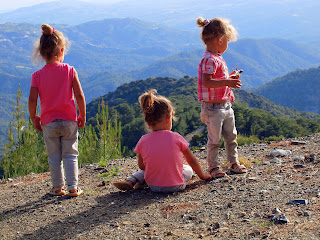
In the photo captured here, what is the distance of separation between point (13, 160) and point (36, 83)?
9.20 feet

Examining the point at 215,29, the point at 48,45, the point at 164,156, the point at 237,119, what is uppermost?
the point at 215,29

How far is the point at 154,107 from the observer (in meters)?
3.73

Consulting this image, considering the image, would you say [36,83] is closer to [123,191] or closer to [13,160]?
[123,191]

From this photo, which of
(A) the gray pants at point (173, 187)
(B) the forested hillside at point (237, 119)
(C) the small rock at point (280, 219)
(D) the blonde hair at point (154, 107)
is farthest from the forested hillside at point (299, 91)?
(C) the small rock at point (280, 219)

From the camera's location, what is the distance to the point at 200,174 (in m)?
4.15

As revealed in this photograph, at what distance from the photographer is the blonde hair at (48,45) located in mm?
4043

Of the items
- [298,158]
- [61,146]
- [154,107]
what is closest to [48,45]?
[61,146]

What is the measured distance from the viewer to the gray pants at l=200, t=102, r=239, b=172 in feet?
13.6

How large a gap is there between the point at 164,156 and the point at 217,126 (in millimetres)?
717

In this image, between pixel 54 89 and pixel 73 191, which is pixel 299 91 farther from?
pixel 54 89

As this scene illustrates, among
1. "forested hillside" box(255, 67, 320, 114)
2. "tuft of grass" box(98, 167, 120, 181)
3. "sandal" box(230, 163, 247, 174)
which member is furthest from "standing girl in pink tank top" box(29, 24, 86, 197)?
"forested hillside" box(255, 67, 320, 114)

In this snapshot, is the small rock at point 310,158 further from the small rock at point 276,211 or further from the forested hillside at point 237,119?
the forested hillside at point 237,119

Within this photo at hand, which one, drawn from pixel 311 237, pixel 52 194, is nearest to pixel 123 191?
pixel 52 194

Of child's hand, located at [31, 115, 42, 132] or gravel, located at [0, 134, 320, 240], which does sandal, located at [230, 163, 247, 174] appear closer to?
gravel, located at [0, 134, 320, 240]
